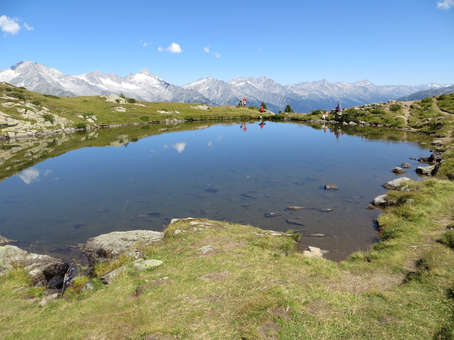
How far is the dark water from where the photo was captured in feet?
92.6

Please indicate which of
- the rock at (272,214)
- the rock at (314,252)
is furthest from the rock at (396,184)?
the rock at (314,252)

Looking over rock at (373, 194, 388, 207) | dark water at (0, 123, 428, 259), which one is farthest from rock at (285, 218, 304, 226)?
rock at (373, 194, 388, 207)

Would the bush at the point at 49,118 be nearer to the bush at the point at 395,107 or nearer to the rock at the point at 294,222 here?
the rock at the point at 294,222

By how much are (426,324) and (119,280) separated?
15841 mm

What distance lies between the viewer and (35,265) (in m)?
19.3

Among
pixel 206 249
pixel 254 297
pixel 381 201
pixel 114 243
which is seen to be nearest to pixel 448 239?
pixel 381 201

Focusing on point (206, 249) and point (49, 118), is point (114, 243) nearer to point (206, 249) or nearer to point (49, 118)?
point (206, 249)

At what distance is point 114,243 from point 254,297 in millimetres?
13471

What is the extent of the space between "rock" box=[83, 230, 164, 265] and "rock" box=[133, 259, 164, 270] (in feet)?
11.9

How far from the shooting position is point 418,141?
82.3 metres

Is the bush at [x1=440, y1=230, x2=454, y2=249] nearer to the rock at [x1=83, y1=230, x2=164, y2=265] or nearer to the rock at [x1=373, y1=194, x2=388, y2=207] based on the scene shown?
the rock at [x1=373, y1=194, x2=388, y2=207]

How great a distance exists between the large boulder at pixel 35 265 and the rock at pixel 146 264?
259 inches

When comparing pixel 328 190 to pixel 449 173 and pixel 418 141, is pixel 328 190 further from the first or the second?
pixel 418 141

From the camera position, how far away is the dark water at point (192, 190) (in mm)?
28234
